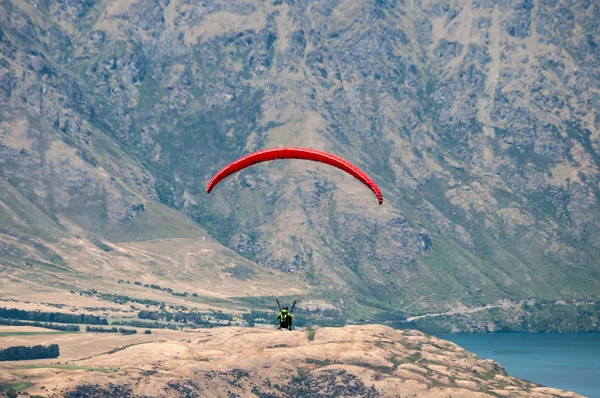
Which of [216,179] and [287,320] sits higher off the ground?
A: [216,179]

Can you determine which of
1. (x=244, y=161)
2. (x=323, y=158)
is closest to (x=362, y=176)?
(x=323, y=158)

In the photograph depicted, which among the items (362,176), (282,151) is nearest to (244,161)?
(282,151)

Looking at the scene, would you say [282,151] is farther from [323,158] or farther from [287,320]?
[287,320]

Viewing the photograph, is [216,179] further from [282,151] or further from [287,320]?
[287,320]

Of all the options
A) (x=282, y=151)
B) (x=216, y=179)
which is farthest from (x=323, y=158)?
(x=216, y=179)

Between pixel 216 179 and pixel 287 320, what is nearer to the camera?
pixel 287 320

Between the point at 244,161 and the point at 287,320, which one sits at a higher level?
the point at 244,161

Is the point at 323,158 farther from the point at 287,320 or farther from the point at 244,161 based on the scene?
the point at 287,320
